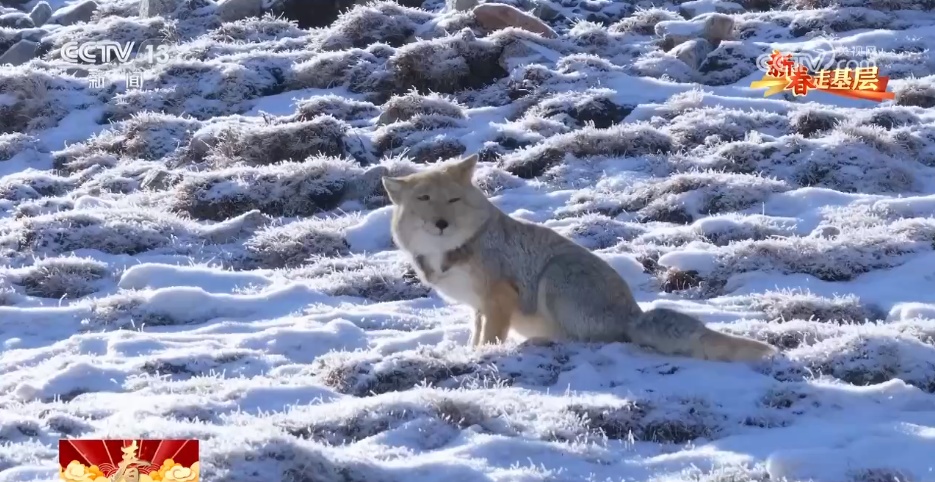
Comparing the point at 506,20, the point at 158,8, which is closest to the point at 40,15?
the point at 158,8

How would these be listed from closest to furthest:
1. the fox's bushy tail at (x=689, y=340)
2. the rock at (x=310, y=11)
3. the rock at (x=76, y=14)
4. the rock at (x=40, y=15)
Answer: the fox's bushy tail at (x=689, y=340) < the rock at (x=310, y=11) < the rock at (x=76, y=14) < the rock at (x=40, y=15)

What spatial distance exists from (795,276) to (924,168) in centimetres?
580

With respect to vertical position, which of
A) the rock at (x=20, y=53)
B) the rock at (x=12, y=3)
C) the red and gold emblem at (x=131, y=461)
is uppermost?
the red and gold emblem at (x=131, y=461)

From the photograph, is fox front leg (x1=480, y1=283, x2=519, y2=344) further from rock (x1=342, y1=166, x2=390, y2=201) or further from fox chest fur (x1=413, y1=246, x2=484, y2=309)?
rock (x1=342, y1=166, x2=390, y2=201)

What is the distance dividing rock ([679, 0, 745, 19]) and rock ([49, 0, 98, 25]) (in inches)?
684

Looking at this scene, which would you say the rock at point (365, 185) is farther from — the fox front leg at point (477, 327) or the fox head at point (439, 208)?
the fox front leg at point (477, 327)

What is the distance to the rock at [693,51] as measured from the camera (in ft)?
73.7

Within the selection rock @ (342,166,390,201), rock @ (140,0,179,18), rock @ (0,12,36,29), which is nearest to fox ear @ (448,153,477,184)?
rock @ (342,166,390,201)

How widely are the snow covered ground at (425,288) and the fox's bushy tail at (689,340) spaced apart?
0.15m

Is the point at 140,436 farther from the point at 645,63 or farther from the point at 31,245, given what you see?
the point at 645,63

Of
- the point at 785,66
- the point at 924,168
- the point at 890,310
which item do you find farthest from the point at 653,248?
the point at 785,66

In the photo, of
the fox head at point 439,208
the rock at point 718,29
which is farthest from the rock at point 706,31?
the fox head at point 439,208

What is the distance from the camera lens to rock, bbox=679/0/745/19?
2659 cm

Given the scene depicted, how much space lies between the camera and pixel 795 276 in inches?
444
